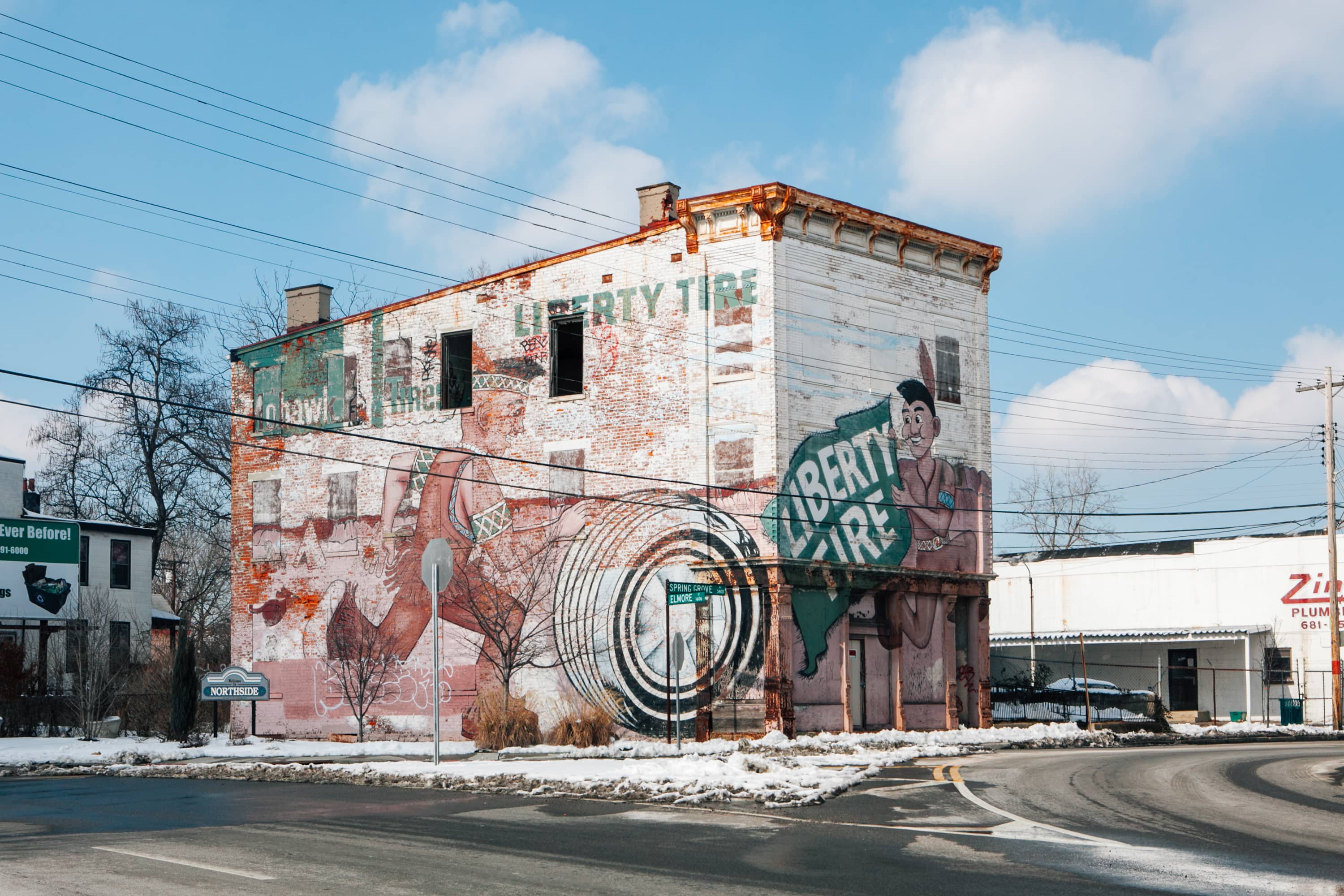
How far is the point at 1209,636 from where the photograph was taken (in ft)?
152

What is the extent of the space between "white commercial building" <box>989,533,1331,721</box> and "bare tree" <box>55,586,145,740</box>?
26457 mm

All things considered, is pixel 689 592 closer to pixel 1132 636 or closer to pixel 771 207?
pixel 771 207

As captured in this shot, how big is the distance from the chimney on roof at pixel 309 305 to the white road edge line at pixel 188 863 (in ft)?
91.2

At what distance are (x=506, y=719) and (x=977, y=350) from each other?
14.6m

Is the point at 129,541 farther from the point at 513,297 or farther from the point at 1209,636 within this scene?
the point at 1209,636

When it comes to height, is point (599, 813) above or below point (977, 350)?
below

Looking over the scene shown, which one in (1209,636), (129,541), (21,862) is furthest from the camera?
(129,541)

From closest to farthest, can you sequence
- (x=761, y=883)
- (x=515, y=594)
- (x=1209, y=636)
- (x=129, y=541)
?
(x=761, y=883) < (x=515, y=594) < (x=1209, y=636) < (x=129, y=541)

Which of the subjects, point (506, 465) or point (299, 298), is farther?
point (299, 298)

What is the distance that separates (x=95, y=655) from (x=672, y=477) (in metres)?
16.3

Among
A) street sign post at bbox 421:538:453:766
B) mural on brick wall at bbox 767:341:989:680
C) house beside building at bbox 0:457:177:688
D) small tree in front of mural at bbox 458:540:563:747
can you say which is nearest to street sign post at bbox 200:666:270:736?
small tree in front of mural at bbox 458:540:563:747

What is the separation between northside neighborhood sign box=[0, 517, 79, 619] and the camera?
40094 mm

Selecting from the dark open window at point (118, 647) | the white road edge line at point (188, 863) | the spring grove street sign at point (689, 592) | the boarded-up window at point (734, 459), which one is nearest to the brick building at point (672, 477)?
the boarded-up window at point (734, 459)

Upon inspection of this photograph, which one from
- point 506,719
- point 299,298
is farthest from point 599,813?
point 299,298
